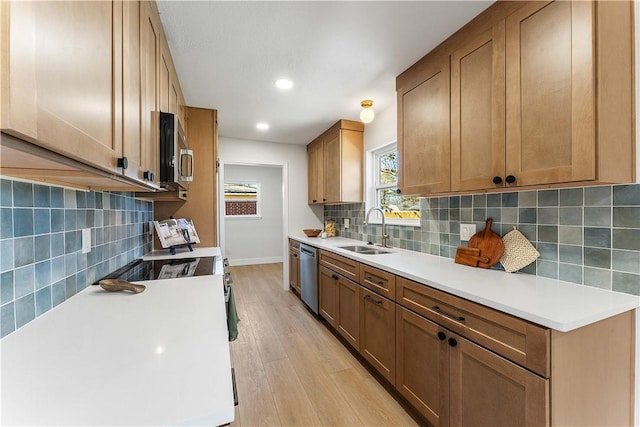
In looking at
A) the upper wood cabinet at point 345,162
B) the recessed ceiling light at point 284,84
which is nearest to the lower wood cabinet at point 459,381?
the upper wood cabinet at point 345,162

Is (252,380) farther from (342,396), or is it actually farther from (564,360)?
(564,360)

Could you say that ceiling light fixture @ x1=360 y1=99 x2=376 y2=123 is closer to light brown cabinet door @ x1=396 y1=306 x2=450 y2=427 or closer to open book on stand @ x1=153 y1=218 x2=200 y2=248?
light brown cabinet door @ x1=396 y1=306 x2=450 y2=427

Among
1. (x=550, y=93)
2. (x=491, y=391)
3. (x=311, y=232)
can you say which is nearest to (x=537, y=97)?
(x=550, y=93)

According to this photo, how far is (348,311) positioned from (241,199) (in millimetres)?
4475

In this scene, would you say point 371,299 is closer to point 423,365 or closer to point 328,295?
point 423,365

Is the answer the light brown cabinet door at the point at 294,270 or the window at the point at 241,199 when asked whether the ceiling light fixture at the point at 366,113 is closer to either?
the light brown cabinet door at the point at 294,270

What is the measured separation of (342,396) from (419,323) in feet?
2.65

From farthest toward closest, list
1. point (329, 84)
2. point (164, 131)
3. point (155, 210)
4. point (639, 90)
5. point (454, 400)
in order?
point (155, 210)
point (329, 84)
point (164, 131)
point (454, 400)
point (639, 90)

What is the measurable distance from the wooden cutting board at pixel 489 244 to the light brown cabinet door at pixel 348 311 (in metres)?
0.94

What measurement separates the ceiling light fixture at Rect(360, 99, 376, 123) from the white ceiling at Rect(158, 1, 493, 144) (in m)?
0.07

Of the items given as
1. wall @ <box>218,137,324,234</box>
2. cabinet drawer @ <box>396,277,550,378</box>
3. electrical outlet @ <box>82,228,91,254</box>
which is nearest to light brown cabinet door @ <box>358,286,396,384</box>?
cabinet drawer @ <box>396,277,550,378</box>

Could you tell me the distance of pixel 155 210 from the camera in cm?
266

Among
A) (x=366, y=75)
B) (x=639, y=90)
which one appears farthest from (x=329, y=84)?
(x=639, y=90)

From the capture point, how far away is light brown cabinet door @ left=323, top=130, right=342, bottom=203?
10.8 feet
